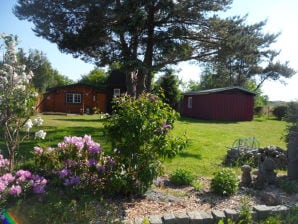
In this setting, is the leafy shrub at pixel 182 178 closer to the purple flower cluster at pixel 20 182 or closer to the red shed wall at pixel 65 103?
the purple flower cluster at pixel 20 182

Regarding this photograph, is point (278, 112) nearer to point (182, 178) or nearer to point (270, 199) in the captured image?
point (182, 178)

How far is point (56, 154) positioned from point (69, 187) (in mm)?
507

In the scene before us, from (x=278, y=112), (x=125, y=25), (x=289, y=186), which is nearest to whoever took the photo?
(x=289, y=186)

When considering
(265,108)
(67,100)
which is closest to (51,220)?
(67,100)

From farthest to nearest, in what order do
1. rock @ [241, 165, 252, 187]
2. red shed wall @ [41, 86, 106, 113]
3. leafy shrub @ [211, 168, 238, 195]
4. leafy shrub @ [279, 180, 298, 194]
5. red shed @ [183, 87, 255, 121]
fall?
red shed wall @ [41, 86, 106, 113]
red shed @ [183, 87, 255, 121]
rock @ [241, 165, 252, 187]
leafy shrub @ [279, 180, 298, 194]
leafy shrub @ [211, 168, 238, 195]

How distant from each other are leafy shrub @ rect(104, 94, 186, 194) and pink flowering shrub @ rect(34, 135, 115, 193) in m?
0.24

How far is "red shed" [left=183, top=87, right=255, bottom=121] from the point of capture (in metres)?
27.0

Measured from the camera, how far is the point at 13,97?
445 centimetres

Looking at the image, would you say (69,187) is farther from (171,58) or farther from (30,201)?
(171,58)

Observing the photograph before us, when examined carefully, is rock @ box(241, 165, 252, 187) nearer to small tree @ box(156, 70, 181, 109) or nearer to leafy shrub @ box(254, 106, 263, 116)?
small tree @ box(156, 70, 181, 109)

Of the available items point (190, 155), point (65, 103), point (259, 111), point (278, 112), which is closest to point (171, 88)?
point (65, 103)

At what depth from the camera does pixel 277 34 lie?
657 inches

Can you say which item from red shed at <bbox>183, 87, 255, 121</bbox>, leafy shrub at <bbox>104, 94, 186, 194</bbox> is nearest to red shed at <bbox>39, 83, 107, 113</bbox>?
red shed at <bbox>183, 87, 255, 121</bbox>

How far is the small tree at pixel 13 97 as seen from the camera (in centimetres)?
443
